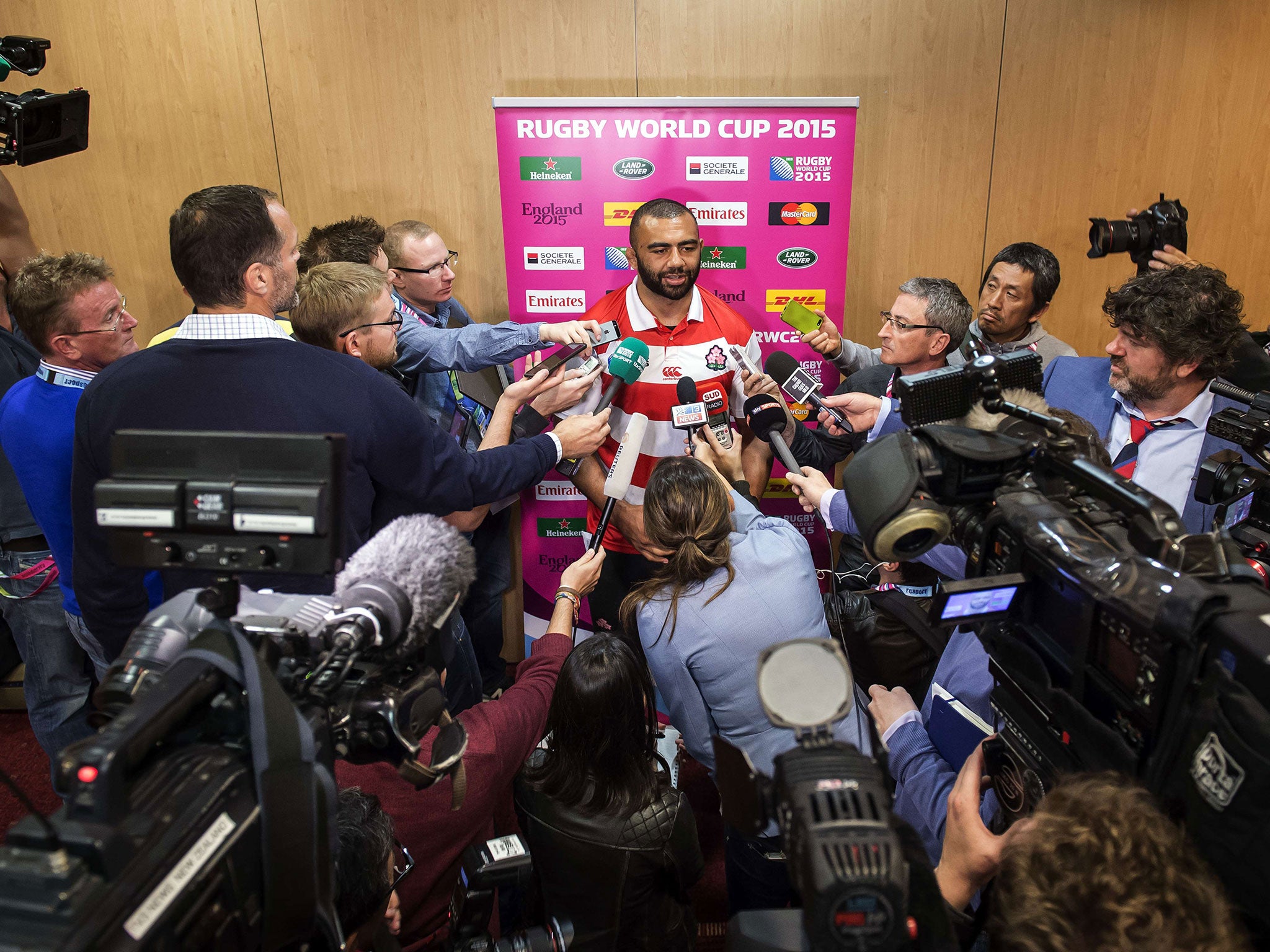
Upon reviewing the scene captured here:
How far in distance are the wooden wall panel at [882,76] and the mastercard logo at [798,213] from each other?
0.71 metres

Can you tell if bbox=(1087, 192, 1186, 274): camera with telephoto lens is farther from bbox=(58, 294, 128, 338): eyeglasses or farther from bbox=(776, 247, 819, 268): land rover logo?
bbox=(58, 294, 128, 338): eyeglasses

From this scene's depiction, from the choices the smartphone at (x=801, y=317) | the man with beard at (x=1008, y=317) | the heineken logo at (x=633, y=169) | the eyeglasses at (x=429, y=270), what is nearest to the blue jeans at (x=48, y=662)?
the eyeglasses at (x=429, y=270)

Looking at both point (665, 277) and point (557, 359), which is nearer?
point (557, 359)

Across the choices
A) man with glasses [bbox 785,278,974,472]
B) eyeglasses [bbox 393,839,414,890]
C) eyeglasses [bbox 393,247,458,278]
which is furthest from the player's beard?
eyeglasses [bbox 393,839,414,890]

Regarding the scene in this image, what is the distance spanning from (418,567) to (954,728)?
3.68ft

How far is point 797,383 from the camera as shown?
2812mm

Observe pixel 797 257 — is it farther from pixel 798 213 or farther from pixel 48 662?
pixel 48 662

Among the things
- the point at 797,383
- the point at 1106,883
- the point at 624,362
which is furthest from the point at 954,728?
the point at 624,362

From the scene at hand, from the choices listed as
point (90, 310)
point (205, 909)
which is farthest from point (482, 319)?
point (205, 909)

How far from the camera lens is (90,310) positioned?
2312 mm

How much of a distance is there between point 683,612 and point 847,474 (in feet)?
2.33

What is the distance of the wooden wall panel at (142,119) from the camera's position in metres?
3.81

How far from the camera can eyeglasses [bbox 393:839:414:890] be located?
1.38 meters

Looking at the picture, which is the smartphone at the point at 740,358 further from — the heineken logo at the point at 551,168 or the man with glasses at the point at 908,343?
the heineken logo at the point at 551,168
